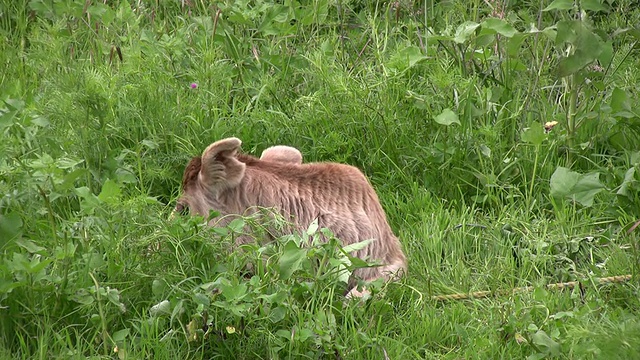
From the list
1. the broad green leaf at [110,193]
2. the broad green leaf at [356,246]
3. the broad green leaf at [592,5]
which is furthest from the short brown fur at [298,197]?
the broad green leaf at [592,5]

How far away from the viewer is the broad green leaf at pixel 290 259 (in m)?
4.50

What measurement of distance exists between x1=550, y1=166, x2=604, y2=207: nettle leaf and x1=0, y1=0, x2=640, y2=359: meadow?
0.01 m

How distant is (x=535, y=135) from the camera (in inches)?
226

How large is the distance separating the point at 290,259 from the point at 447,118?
1.73 m

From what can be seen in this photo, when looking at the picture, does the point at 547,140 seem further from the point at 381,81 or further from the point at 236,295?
the point at 236,295

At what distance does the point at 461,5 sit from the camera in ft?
23.0

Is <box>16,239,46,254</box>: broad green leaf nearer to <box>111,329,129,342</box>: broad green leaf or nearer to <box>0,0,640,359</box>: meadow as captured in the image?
<box>0,0,640,359</box>: meadow

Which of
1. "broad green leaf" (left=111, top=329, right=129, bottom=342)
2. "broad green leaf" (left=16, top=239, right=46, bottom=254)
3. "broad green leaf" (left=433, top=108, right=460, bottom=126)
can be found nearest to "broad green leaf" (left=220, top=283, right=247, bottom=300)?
"broad green leaf" (left=111, top=329, right=129, bottom=342)

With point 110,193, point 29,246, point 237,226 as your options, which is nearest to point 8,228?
point 29,246

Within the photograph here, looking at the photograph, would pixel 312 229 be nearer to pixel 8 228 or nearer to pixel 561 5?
pixel 8 228

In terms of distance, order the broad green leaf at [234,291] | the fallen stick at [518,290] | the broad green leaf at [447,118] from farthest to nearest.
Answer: the broad green leaf at [447,118], the fallen stick at [518,290], the broad green leaf at [234,291]

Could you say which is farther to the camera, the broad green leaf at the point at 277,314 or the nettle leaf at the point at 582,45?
the nettle leaf at the point at 582,45

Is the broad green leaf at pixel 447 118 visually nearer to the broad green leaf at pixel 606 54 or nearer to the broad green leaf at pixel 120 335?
the broad green leaf at pixel 606 54

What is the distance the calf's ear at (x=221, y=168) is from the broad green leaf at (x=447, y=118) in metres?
1.29
